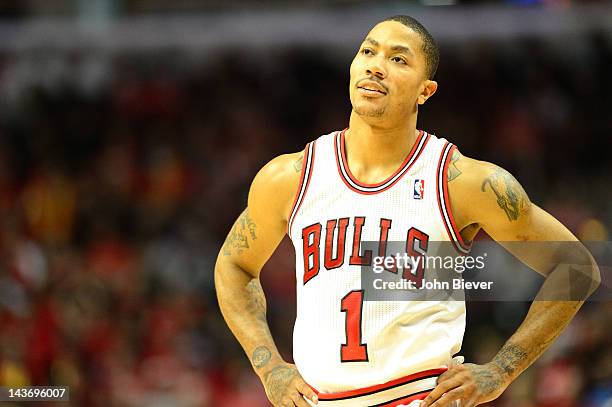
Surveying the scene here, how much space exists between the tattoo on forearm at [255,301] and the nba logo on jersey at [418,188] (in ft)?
2.70

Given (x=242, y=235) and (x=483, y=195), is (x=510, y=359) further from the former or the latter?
(x=242, y=235)

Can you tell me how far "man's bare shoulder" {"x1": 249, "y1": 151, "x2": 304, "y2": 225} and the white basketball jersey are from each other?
0.06 m

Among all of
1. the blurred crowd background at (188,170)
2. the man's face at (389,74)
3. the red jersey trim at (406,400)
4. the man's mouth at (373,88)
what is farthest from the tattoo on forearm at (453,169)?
the blurred crowd background at (188,170)

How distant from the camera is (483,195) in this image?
3707mm

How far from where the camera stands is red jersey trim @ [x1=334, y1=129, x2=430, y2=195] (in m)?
3.80

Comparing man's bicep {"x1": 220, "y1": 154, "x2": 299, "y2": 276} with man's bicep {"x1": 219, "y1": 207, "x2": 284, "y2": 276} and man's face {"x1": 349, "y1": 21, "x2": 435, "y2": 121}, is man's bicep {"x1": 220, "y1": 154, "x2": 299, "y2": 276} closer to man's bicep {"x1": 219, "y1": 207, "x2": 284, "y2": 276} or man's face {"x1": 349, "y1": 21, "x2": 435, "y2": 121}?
man's bicep {"x1": 219, "y1": 207, "x2": 284, "y2": 276}

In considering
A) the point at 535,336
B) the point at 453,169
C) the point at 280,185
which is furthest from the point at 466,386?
the point at 280,185

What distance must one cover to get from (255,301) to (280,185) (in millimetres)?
508

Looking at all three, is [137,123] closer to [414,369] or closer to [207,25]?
[207,25]

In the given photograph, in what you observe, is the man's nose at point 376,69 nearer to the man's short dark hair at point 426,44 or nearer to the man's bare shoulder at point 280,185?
the man's short dark hair at point 426,44

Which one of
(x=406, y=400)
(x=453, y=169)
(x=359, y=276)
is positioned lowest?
(x=406, y=400)

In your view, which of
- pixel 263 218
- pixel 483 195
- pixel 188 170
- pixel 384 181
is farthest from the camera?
pixel 188 170

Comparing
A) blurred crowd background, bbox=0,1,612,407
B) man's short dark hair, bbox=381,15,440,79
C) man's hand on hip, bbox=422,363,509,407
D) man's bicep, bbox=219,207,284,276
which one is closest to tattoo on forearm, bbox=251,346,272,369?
man's bicep, bbox=219,207,284,276

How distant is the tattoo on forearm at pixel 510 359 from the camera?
12.3 ft
